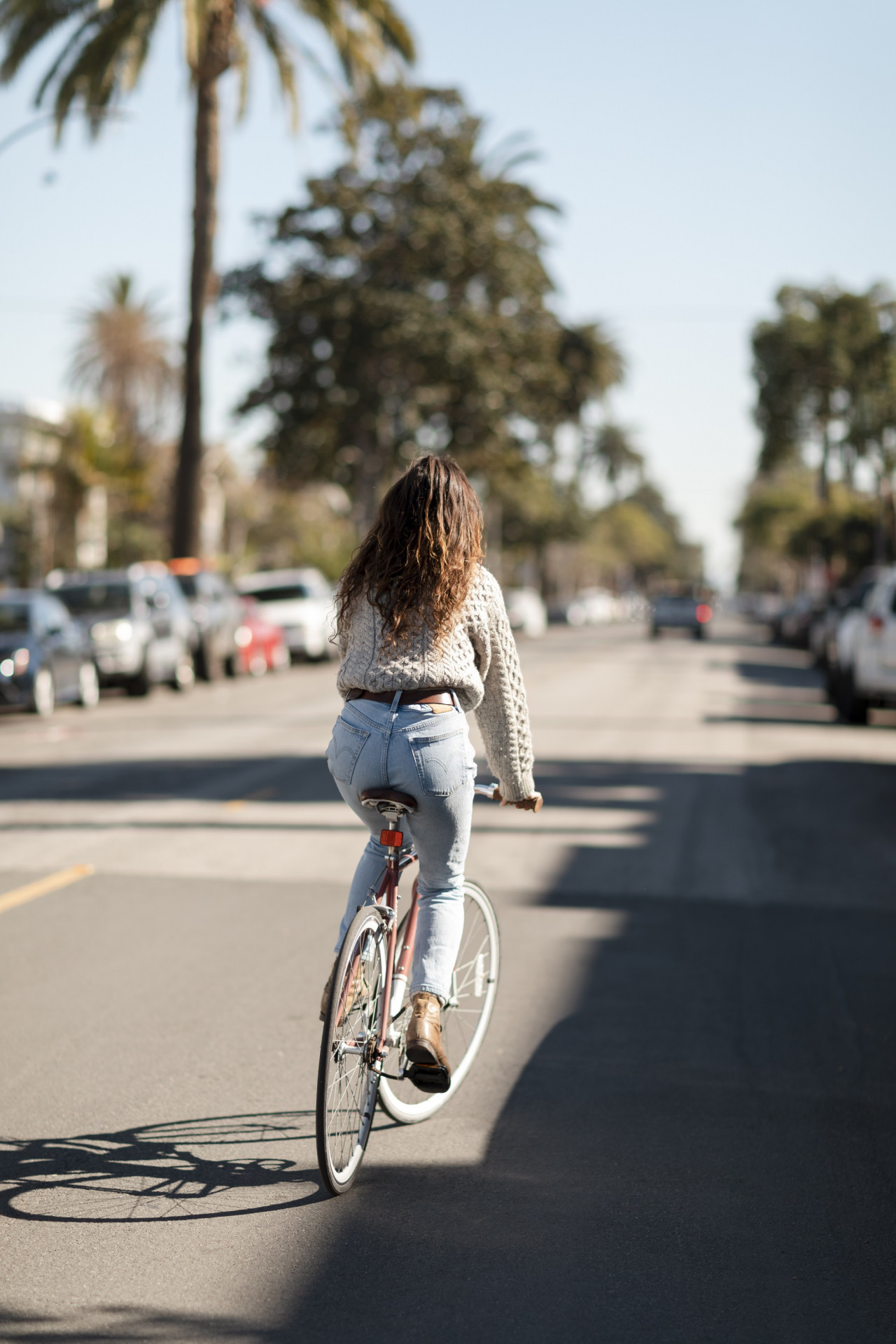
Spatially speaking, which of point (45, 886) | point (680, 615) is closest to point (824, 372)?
point (680, 615)

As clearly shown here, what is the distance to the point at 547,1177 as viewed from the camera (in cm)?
429

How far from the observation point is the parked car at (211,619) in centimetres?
2638

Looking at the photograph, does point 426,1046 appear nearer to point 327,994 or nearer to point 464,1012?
point 327,994

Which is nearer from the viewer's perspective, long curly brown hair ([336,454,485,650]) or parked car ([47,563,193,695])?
long curly brown hair ([336,454,485,650])

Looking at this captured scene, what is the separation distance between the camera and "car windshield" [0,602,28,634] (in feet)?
61.9

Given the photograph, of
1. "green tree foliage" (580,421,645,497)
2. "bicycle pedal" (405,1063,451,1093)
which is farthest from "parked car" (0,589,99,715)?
"green tree foliage" (580,421,645,497)

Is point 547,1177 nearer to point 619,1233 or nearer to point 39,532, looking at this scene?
point 619,1233

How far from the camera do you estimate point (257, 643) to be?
1152 inches

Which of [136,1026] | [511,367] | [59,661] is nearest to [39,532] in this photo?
[511,367]

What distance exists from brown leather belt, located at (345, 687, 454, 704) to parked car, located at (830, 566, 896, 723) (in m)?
13.9

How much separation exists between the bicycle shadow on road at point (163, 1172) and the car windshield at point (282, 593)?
2905cm

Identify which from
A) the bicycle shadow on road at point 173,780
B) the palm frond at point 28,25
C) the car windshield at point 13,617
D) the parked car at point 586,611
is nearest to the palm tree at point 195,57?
the palm frond at point 28,25

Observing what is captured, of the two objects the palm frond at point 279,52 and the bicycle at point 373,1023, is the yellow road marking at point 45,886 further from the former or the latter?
the palm frond at point 279,52

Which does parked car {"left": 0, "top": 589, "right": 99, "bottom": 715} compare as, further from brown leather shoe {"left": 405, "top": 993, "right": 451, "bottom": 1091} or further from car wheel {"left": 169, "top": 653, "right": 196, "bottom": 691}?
brown leather shoe {"left": 405, "top": 993, "right": 451, "bottom": 1091}
